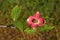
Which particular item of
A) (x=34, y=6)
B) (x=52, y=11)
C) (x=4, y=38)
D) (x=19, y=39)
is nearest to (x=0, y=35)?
(x=4, y=38)

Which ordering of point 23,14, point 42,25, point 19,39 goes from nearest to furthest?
1. point 42,25
2. point 19,39
3. point 23,14

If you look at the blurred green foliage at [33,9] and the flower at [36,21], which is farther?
the blurred green foliage at [33,9]

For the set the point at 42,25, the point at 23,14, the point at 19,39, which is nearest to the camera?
the point at 42,25

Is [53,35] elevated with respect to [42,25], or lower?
lower

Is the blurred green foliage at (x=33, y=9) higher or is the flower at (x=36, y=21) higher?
the flower at (x=36, y=21)

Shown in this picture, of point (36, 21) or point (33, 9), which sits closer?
point (36, 21)

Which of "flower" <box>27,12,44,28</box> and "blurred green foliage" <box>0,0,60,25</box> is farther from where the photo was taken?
"blurred green foliage" <box>0,0,60,25</box>

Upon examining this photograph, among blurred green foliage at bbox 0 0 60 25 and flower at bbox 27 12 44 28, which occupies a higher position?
flower at bbox 27 12 44 28

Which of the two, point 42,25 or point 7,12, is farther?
point 7,12

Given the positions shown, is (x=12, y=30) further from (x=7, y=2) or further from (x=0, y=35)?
(x=7, y=2)

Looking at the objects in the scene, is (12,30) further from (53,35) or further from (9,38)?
(53,35)
